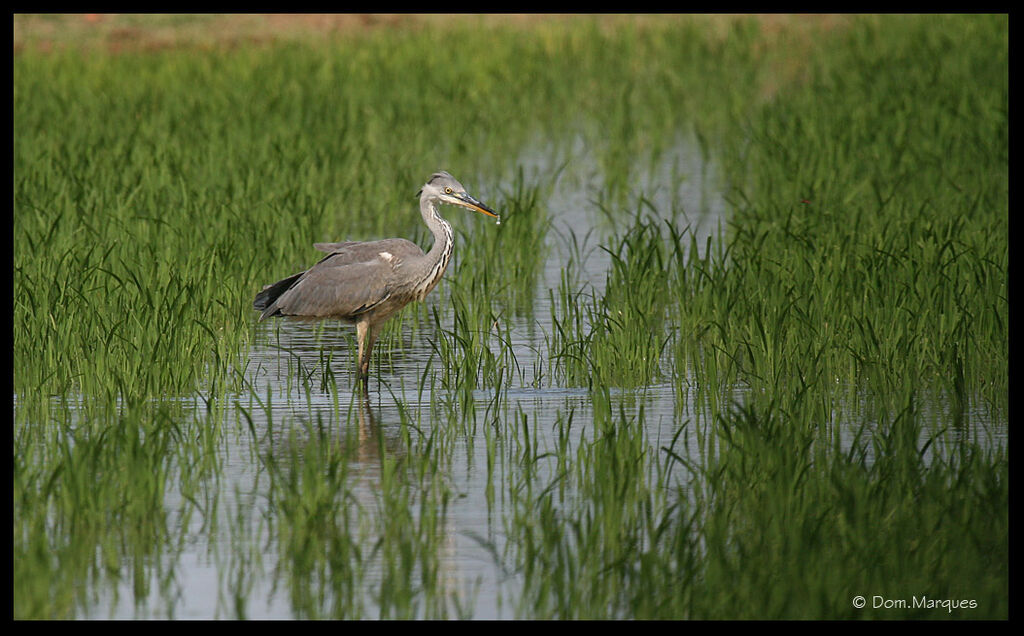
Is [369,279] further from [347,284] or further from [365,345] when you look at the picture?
[365,345]

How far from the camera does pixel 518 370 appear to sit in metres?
7.82

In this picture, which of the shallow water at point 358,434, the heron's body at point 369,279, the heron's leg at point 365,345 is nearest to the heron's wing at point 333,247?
the heron's body at point 369,279

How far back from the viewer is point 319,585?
4.83 m

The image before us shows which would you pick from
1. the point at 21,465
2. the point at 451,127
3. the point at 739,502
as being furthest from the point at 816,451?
the point at 451,127

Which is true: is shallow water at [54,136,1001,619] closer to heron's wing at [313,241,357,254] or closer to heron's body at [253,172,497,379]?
heron's body at [253,172,497,379]

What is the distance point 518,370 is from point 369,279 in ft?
2.77

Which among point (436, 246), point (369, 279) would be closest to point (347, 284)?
point (369, 279)

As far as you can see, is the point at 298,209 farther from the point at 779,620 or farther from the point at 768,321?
the point at 779,620

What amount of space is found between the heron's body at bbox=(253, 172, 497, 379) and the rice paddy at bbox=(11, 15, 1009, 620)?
0.93 ft

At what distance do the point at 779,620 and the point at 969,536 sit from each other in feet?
2.72

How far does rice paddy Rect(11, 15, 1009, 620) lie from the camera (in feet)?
16.0

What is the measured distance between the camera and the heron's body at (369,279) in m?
A: 7.98

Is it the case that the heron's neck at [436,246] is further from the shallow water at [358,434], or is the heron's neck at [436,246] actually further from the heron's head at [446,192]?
the shallow water at [358,434]

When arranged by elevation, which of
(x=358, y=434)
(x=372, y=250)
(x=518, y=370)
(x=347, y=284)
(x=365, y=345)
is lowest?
(x=358, y=434)
